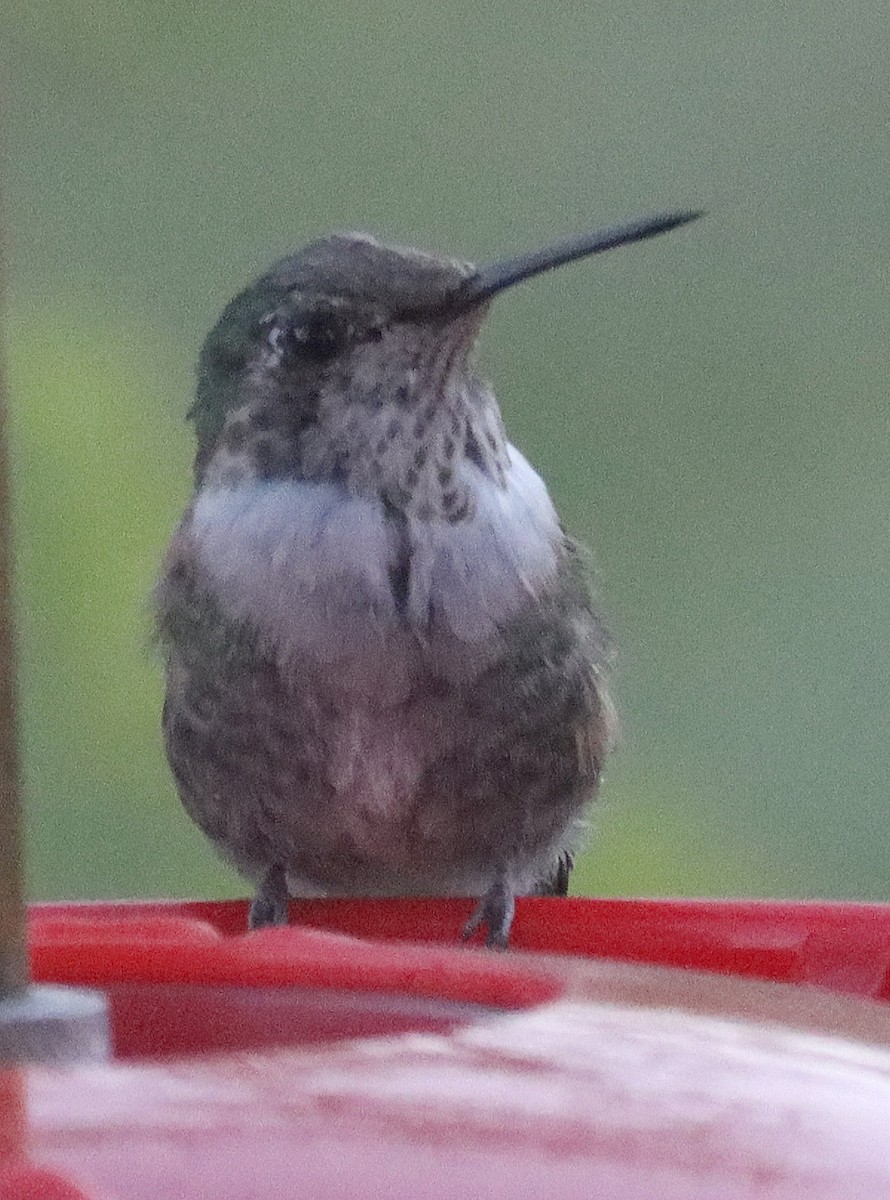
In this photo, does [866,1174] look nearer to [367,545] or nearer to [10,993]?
[10,993]

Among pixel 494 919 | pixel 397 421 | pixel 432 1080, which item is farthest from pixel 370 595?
pixel 432 1080

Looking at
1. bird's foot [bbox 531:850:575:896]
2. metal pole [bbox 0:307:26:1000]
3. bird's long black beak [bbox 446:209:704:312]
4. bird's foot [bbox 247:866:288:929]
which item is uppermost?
bird's long black beak [bbox 446:209:704:312]

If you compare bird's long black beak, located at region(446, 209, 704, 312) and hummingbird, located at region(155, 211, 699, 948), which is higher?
bird's long black beak, located at region(446, 209, 704, 312)

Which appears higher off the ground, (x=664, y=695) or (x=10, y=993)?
(x=10, y=993)

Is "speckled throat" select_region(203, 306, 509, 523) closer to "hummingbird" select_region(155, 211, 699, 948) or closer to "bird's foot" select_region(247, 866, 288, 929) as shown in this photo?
"hummingbird" select_region(155, 211, 699, 948)

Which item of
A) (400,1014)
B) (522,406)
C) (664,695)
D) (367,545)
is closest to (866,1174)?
(400,1014)

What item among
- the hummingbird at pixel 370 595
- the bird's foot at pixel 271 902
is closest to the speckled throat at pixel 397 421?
the hummingbird at pixel 370 595

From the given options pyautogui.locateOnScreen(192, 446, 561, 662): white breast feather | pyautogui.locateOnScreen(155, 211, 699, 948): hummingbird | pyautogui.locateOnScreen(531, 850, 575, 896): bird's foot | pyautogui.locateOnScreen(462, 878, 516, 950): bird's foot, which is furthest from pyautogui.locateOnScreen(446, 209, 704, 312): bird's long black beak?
pyautogui.locateOnScreen(531, 850, 575, 896): bird's foot
